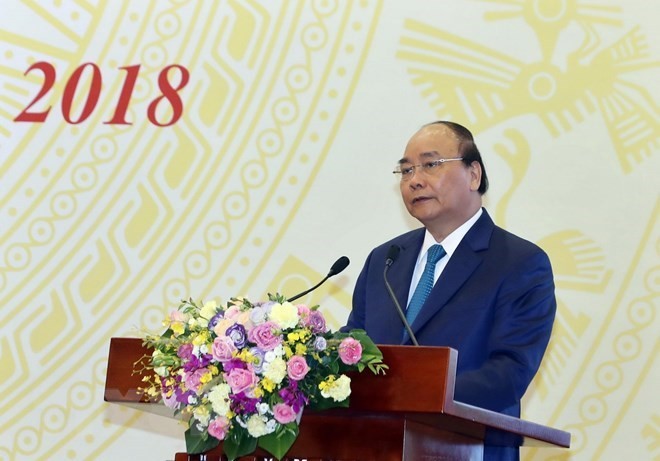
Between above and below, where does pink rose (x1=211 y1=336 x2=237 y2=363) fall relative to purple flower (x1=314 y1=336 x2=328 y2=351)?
below

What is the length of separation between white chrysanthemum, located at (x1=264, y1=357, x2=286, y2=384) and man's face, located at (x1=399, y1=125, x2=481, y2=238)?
120 centimetres

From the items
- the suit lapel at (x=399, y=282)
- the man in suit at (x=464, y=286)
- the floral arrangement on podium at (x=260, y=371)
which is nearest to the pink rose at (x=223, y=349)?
the floral arrangement on podium at (x=260, y=371)

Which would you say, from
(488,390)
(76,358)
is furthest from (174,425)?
(488,390)

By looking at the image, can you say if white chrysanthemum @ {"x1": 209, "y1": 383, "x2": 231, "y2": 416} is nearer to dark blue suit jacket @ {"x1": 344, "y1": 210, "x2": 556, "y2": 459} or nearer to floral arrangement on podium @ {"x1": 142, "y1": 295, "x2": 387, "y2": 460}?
floral arrangement on podium @ {"x1": 142, "y1": 295, "x2": 387, "y2": 460}

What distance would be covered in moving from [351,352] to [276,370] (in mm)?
159

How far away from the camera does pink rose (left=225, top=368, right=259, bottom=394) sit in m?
2.13

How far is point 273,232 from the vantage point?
4.47 m

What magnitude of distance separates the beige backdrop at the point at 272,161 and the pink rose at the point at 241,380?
226cm

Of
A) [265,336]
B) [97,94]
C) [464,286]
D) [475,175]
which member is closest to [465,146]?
[475,175]

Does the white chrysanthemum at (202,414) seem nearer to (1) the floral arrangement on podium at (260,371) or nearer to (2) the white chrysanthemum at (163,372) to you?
(1) the floral arrangement on podium at (260,371)

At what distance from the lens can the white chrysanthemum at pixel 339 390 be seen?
84.3 inches

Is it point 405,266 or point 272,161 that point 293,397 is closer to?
point 405,266

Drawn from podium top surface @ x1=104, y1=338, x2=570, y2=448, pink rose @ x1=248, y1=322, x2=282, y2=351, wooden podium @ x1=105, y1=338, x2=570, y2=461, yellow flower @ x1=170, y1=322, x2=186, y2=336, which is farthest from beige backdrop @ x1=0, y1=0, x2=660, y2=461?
pink rose @ x1=248, y1=322, x2=282, y2=351

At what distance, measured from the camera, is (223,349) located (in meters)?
2.17
